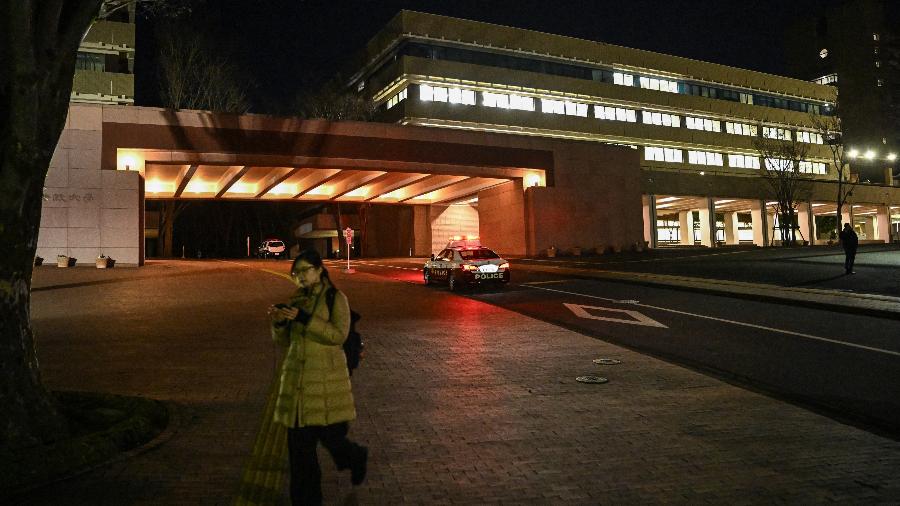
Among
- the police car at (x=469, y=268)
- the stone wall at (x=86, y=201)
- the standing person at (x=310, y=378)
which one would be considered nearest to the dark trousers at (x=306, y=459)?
the standing person at (x=310, y=378)

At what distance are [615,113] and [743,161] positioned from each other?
2022 centimetres

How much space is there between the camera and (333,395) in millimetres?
3936

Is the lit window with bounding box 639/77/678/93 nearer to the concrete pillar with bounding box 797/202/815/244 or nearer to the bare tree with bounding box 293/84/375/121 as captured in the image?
the concrete pillar with bounding box 797/202/815/244

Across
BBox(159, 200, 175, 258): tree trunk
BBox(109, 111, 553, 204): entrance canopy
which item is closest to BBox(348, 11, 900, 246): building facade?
BBox(109, 111, 553, 204): entrance canopy

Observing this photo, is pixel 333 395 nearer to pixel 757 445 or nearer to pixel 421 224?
pixel 757 445

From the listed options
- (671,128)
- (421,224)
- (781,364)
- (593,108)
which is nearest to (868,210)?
(671,128)

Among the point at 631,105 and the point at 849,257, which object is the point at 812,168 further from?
the point at 849,257

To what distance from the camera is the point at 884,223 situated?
2788 inches

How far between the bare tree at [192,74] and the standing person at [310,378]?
38901 millimetres

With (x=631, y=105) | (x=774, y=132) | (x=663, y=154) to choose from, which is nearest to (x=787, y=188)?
(x=663, y=154)

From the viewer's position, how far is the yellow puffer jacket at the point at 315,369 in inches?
152

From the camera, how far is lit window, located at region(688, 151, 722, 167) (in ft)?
230

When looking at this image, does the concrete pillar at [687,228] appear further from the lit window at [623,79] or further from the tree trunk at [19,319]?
the tree trunk at [19,319]

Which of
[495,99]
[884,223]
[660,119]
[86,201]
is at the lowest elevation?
[884,223]
